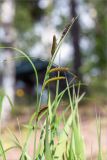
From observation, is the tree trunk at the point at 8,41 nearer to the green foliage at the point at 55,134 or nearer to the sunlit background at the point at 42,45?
the sunlit background at the point at 42,45

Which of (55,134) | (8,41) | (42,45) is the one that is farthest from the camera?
(42,45)

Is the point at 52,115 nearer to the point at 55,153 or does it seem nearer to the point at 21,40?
the point at 55,153

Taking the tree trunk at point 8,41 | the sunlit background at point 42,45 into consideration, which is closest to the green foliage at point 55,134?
the sunlit background at point 42,45

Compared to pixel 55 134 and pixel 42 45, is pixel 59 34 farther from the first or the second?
pixel 42 45

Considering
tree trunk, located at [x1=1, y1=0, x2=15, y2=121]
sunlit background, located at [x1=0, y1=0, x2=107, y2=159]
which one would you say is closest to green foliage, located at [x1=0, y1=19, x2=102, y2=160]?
sunlit background, located at [x1=0, y1=0, x2=107, y2=159]

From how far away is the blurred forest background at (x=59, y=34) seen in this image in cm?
1226

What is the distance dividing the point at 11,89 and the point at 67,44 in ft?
84.7

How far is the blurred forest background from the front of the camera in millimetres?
12262

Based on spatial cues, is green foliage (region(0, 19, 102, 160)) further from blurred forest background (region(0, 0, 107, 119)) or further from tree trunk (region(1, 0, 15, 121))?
tree trunk (region(1, 0, 15, 121))

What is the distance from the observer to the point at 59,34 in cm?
196

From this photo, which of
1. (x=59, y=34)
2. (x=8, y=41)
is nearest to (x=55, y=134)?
(x=59, y=34)

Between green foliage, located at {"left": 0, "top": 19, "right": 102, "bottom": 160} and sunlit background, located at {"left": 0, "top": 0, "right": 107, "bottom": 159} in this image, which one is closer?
green foliage, located at {"left": 0, "top": 19, "right": 102, "bottom": 160}

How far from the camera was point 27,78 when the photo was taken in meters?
23.0

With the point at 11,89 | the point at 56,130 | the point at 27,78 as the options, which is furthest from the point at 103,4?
the point at 56,130
